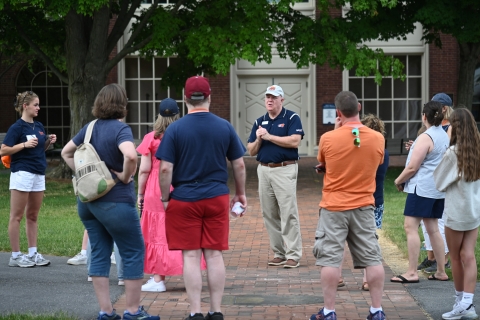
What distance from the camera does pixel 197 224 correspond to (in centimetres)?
648

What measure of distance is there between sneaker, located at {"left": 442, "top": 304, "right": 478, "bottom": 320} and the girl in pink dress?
8.35 ft

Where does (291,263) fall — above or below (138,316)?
below

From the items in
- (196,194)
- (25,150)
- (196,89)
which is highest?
(196,89)

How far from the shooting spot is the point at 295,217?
962 centimetres

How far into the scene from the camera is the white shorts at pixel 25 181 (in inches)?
362

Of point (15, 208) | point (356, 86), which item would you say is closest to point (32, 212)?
point (15, 208)

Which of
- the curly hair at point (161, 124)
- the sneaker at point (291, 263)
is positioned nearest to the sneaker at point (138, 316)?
the curly hair at point (161, 124)

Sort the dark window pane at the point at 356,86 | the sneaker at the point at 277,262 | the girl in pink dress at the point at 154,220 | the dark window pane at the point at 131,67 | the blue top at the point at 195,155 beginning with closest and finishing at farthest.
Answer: the blue top at the point at 195,155 → the girl in pink dress at the point at 154,220 → the sneaker at the point at 277,262 → the dark window pane at the point at 356,86 → the dark window pane at the point at 131,67

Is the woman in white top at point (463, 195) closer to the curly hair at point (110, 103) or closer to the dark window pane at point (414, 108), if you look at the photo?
the curly hair at point (110, 103)

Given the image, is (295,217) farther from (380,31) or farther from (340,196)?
(380,31)

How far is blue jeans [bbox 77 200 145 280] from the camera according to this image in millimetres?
6367

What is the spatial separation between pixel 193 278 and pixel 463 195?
223 centimetres

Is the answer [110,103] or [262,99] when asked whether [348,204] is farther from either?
[262,99]

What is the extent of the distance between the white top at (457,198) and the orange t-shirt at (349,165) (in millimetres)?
604
